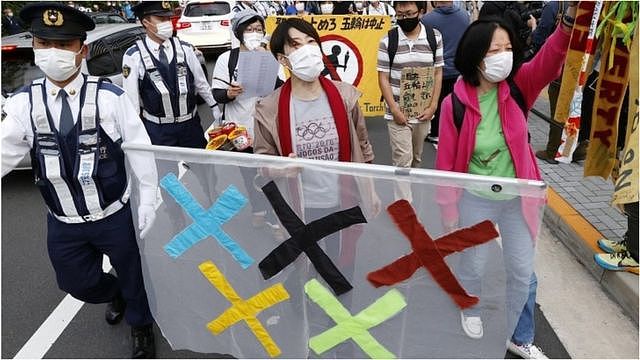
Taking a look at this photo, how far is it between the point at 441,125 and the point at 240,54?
1.61 m

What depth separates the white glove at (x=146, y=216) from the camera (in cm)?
235

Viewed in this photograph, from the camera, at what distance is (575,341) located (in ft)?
9.36

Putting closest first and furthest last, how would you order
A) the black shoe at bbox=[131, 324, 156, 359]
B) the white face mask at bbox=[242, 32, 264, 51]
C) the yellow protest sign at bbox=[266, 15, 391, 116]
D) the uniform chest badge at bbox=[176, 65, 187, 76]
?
the black shoe at bbox=[131, 324, 156, 359]
the white face mask at bbox=[242, 32, 264, 51]
the uniform chest badge at bbox=[176, 65, 187, 76]
the yellow protest sign at bbox=[266, 15, 391, 116]

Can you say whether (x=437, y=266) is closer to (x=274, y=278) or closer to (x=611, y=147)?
(x=274, y=278)

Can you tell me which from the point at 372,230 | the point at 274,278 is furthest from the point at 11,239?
the point at 372,230

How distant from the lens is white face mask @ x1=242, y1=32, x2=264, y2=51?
3500 millimetres

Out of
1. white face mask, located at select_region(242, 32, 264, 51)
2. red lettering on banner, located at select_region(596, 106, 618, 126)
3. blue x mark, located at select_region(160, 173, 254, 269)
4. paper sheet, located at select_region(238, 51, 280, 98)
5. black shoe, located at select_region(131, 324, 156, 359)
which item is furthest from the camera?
white face mask, located at select_region(242, 32, 264, 51)

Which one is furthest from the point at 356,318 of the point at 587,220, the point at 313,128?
the point at 587,220

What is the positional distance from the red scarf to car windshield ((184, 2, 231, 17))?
1112cm

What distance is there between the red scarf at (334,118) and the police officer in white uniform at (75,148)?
0.62 metres

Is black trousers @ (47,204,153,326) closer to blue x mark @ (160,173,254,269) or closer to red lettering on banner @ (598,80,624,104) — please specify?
blue x mark @ (160,173,254,269)

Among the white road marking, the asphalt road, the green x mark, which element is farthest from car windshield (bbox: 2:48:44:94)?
the green x mark

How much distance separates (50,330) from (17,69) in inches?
139

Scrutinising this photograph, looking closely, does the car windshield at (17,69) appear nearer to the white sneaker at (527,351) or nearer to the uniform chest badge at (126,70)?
the uniform chest badge at (126,70)
